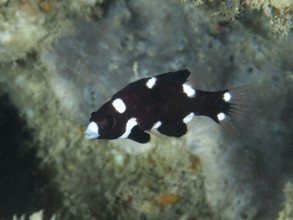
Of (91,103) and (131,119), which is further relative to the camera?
(91,103)

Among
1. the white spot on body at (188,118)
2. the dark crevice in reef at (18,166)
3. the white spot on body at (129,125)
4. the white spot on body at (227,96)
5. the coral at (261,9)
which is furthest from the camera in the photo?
the dark crevice in reef at (18,166)

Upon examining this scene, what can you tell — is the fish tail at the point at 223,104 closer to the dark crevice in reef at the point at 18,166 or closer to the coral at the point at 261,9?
the coral at the point at 261,9

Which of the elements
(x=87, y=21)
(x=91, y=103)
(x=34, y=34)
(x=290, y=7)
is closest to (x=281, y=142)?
(x=290, y=7)

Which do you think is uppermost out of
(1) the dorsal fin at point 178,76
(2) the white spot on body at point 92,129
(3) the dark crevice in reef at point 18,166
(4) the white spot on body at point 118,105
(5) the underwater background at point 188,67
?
(1) the dorsal fin at point 178,76

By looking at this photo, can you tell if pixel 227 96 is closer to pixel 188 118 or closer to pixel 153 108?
pixel 188 118

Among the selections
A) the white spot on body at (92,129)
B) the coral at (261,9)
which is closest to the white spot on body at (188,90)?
the white spot on body at (92,129)

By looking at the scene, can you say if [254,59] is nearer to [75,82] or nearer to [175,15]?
[175,15]
